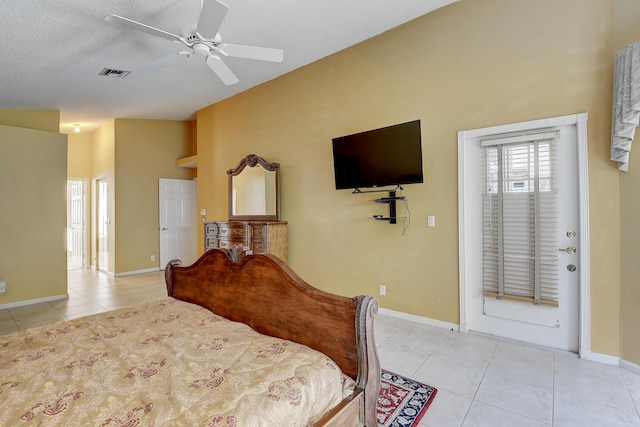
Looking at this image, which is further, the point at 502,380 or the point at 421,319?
the point at 421,319

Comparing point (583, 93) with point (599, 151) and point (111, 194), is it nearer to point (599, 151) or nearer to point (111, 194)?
point (599, 151)

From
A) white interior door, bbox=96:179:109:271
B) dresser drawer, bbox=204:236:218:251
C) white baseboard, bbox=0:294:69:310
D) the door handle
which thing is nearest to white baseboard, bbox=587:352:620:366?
the door handle

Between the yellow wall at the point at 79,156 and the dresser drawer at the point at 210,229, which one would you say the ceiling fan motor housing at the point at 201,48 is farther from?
the yellow wall at the point at 79,156

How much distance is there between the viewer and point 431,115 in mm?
3207

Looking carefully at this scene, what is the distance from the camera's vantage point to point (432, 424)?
1772mm

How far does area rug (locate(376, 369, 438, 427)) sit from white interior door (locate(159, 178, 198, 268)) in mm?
5667

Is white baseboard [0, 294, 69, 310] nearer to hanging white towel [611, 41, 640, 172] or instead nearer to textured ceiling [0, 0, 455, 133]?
textured ceiling [0, 0, 455, 133]

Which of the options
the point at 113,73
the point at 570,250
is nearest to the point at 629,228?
the point at 570,250

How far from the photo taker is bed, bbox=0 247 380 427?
104cm

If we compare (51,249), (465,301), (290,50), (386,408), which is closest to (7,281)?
(51,249)

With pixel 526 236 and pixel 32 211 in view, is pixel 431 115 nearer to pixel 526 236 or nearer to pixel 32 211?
pixel 526 236

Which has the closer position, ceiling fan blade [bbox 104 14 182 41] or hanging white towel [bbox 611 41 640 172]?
ceiling fan blade [bbox 104 14 182 41]

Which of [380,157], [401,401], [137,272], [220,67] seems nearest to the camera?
[401,401]

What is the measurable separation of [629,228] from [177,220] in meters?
7.04
